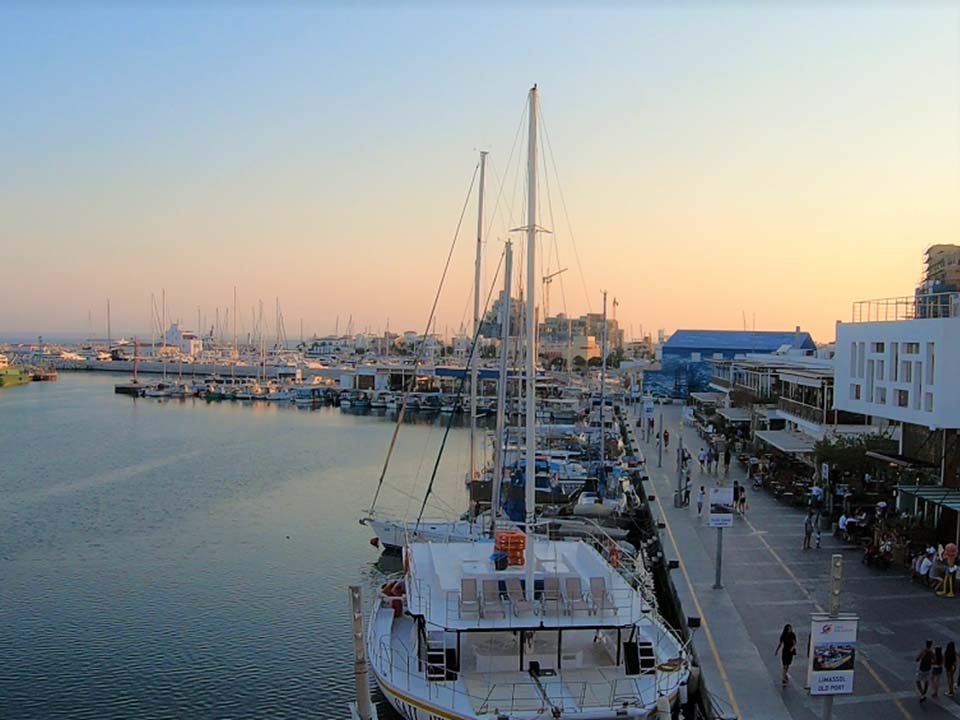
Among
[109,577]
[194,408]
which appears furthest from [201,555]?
[194,408]

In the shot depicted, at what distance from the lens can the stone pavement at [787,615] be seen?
45.0ft

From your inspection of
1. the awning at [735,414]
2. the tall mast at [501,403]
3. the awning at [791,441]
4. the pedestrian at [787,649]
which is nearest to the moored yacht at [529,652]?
the pedestrian at [787,649]

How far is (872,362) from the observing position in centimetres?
2542

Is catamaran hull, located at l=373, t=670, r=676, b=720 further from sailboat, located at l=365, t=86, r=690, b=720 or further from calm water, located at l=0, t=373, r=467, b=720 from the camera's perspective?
calm water, located at l=0, t=373, r=467, b=720

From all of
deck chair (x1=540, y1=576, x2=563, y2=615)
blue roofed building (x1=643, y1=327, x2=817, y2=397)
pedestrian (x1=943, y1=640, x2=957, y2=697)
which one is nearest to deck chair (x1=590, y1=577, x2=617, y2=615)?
deck chair (x1=540, y1=576, x2=563, y2=615)

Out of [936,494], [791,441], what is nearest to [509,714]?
[936,494]

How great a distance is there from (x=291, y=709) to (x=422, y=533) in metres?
10.5

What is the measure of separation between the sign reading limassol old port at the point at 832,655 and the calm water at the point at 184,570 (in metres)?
9.83

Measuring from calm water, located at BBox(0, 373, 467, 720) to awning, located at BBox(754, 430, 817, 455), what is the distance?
546 inches

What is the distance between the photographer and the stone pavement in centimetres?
1371

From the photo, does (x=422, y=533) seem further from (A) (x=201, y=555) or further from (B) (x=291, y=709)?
(B) (x=291, y=709)

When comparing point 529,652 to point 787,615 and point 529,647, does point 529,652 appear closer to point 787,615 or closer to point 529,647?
point 529,647

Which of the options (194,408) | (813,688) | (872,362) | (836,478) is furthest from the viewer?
(194,408)

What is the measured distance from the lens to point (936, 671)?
13.8 metres
